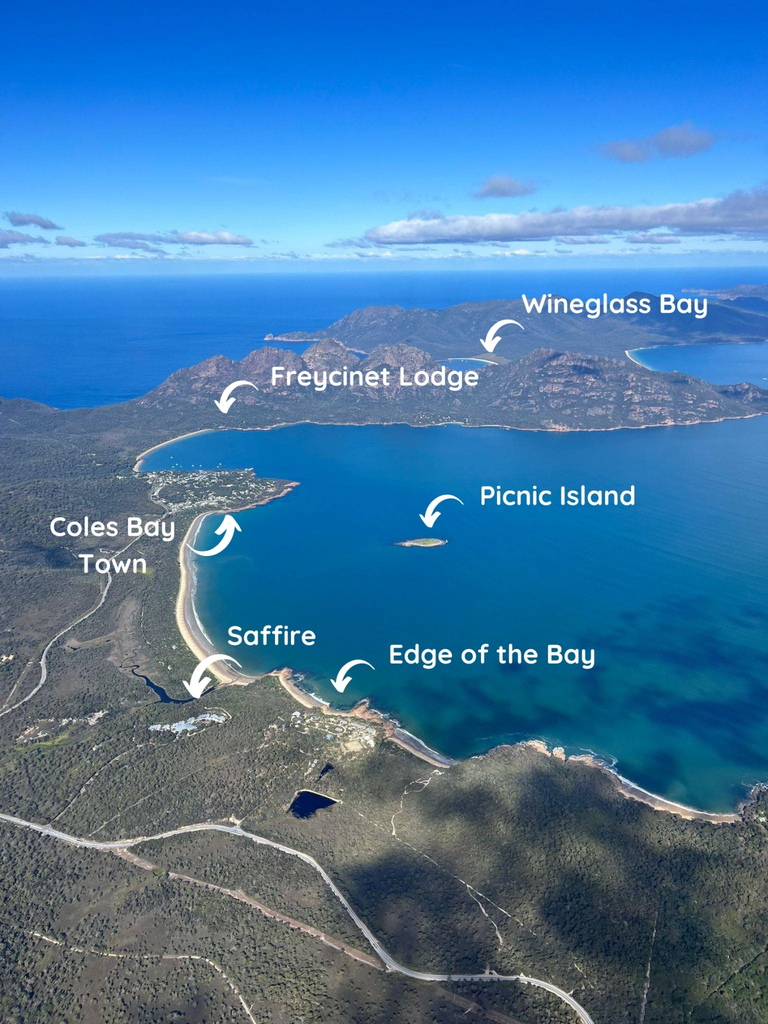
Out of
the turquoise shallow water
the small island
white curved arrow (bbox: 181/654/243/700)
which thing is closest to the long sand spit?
white curved arrow (bbox: 181/654/243/700)

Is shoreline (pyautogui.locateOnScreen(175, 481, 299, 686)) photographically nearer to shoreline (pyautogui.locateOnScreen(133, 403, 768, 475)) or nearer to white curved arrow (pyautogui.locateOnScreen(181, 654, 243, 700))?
white curved arrow (pyautogui.locateOnScreen(181, 654, 243, 700))

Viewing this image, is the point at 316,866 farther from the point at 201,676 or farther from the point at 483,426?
the point at 483,426

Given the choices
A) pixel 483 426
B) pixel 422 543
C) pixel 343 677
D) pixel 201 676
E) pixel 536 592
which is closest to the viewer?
pixel 201 676

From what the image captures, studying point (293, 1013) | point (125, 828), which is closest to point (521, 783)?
point (293, 1013)

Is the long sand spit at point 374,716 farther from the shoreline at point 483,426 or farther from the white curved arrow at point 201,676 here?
the shoreline at point 483,426

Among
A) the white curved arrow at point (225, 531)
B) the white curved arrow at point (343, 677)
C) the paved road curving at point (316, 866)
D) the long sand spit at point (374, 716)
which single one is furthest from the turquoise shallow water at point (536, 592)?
the paved road curving at point (316, 866)

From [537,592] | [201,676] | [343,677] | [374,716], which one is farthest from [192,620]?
[537,592]
